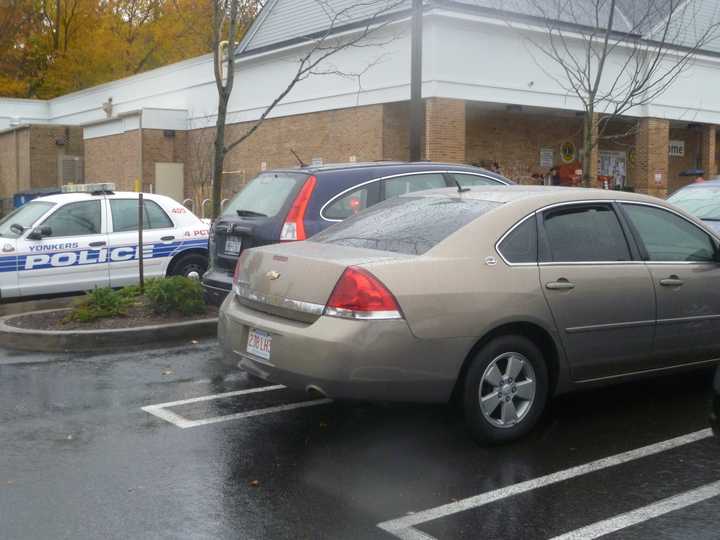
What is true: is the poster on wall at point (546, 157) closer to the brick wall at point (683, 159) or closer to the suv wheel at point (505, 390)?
the brick wall at point (683, 159)


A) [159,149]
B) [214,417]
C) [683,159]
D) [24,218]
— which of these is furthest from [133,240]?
[683,159]

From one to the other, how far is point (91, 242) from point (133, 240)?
536 millimetres

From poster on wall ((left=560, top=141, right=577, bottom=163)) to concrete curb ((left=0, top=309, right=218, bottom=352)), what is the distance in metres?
20.8

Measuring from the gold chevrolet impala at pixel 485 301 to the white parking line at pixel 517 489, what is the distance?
0.55 m

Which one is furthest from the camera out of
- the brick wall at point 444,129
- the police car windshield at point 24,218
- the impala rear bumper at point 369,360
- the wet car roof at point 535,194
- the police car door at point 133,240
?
the brick wall at point 444,129

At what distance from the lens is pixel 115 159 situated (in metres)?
32.4

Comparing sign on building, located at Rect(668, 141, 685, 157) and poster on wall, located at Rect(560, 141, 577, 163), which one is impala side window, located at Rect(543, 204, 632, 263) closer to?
poster on wall, located at Rect(560, 141, 577, 163)

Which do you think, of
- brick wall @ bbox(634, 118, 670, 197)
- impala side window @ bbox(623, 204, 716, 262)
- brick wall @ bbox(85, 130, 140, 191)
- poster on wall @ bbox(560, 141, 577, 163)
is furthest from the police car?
brick wall @ bbox(85, 130, 140, 191)

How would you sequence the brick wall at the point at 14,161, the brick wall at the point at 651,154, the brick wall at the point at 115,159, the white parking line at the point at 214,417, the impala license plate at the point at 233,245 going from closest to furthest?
the white parking line at the point at 214,417, the impala license plate at the point at 233,245, the brick wall at the point at 651,154, the brick wall at the point at 115,159, the brick wall at the point at 14,161

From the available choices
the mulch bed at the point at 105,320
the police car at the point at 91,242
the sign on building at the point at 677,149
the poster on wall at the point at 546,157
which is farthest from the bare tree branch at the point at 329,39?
the sign on building at the point at 677,149

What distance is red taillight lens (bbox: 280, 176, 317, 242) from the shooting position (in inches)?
328

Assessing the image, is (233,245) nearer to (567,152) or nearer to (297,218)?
(297,218)

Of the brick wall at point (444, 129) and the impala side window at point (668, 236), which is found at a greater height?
the brick wall at point (444, 129)

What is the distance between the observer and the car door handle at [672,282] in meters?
6.23
